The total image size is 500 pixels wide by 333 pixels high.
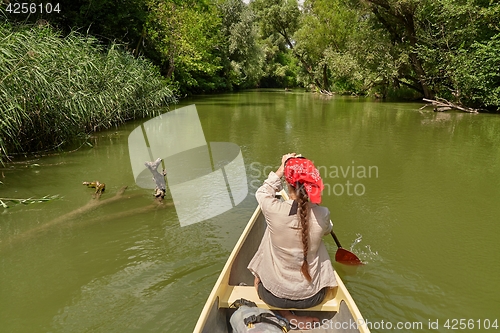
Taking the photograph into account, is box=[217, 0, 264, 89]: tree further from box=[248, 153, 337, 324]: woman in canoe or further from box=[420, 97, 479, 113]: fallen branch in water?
box=[248, 153, 337, 324]: woman in canoe

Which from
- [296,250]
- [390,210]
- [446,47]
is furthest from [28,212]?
[446,47]

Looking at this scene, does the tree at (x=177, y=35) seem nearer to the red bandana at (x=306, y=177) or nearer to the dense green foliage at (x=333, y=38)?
the dense green foliage at (x=333, y=38)

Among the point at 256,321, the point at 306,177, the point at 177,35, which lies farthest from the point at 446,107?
the point at 256,321

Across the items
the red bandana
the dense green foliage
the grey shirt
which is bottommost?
the grey shirt

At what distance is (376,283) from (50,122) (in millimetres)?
6914

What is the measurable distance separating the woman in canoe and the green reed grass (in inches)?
190

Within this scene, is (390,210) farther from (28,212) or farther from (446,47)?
(446,47)

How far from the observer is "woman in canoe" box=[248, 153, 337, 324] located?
2.20 m

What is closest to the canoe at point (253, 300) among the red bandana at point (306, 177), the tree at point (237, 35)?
the red bandana at point (306, 177)

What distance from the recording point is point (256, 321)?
221 centimetres

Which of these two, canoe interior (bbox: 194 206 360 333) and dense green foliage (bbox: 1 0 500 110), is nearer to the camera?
canoe interior (bbox: 194 206 360 333)

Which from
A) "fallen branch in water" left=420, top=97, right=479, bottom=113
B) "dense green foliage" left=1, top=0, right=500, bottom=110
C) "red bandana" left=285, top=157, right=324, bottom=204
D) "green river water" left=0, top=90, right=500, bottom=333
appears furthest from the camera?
"fallen branch in water" left=420, top=97, right=479, bottom=113

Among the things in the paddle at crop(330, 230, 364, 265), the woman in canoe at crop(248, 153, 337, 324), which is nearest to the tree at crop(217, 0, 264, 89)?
the paddle at crop(330, 230, 364, 265)

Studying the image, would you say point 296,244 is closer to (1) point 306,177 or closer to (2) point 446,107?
(1) point 306,177
